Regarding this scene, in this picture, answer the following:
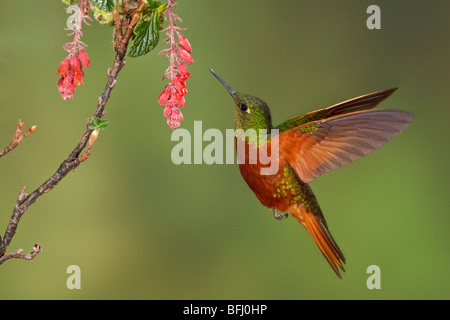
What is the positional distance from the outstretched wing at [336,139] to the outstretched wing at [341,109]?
0.10 feet

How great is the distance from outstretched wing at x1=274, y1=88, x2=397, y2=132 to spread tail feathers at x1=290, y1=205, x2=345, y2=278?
24 centimetres

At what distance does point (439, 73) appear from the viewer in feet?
7.98

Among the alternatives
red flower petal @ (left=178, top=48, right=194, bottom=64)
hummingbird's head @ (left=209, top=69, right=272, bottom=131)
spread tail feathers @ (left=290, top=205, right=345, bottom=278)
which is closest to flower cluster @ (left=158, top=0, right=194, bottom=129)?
red flower petal @ (left=178, top=48, right=194, bottom=64)

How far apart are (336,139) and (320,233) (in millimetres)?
303

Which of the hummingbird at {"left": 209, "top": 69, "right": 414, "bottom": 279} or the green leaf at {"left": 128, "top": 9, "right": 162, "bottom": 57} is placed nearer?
the green leaf at {"left": 128, "top": 9, "right": 162, "bottom": 57}

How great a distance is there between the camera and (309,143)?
3.89 ft

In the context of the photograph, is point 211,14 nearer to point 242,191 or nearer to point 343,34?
point 343,34

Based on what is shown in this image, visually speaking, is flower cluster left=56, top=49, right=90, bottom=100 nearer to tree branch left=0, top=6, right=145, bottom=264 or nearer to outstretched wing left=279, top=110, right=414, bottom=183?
tree branch left=0, top=6, right=145, bottom=264

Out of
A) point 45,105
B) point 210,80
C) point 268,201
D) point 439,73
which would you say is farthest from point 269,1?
point 268,201

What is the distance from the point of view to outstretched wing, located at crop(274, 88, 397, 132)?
108 cm

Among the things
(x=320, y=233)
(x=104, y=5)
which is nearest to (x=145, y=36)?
(x=104, y=5)

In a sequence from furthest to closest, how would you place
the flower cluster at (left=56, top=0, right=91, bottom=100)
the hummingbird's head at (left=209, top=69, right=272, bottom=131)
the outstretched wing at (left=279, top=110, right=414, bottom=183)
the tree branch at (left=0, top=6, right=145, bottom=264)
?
1. the hummingbird's head at (left=209, top=69, right=272, bottom=131)
2. the outstretched wing at (left=279, top=110, right=414, bottom=183)
3. the flower cluster at (left=56, top=0, right=91, bottom=100)
4. the tree branch at (left=0, top=6, right=145, bottom=264)

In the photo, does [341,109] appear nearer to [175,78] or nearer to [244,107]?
[244,107]

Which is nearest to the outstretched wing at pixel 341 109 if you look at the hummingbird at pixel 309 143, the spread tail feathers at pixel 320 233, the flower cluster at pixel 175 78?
the hummingbird at pixel 309 143
